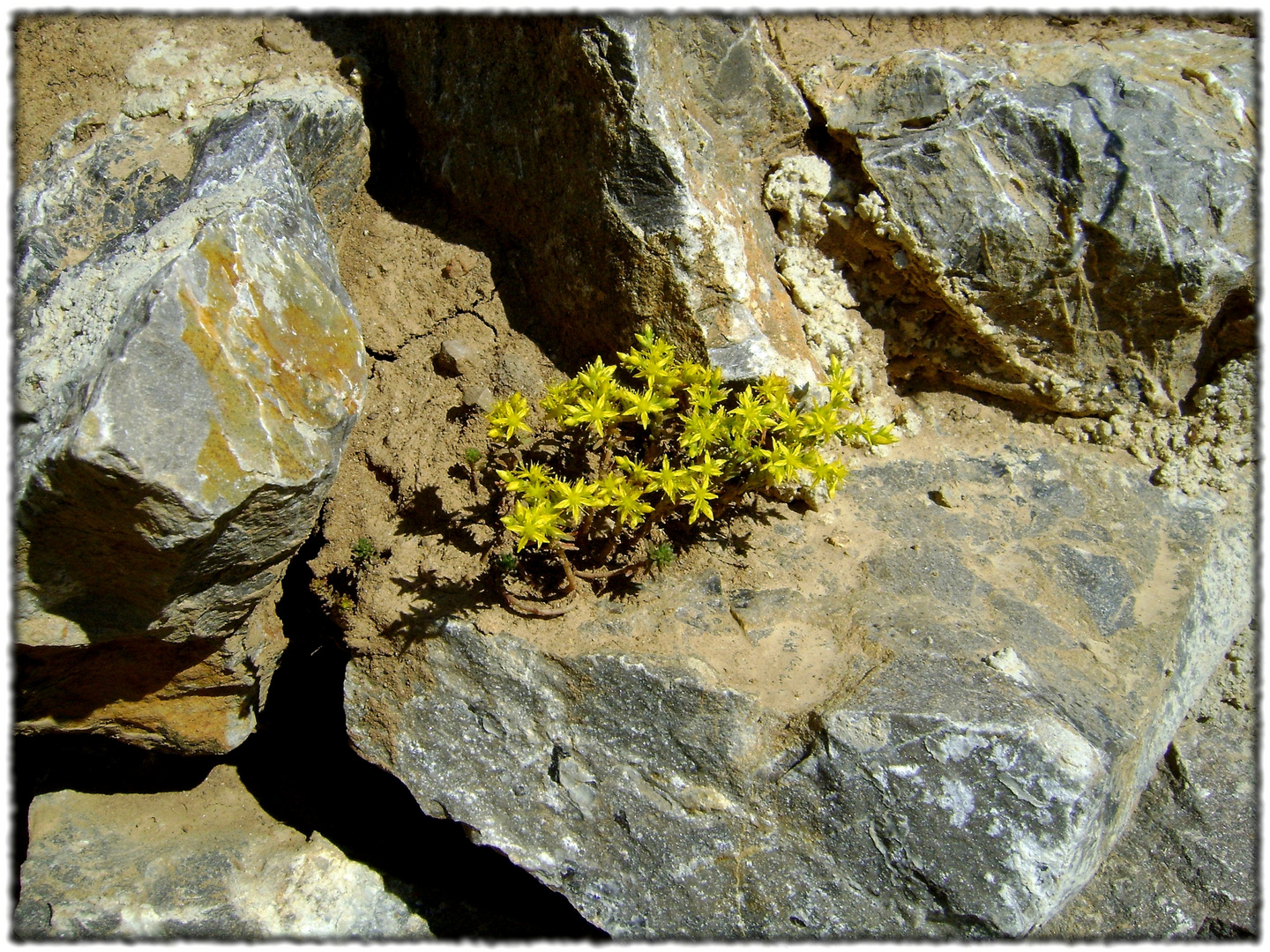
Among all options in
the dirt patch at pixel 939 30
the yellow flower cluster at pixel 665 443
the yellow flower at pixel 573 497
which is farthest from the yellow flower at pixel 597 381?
the dirt patch at pixel 939 30

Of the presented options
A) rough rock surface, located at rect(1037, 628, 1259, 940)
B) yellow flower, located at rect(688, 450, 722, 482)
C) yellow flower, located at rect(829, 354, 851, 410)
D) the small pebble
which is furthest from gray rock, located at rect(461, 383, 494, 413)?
rough rock surface, located at rect(1037, 628, 1259, 940)

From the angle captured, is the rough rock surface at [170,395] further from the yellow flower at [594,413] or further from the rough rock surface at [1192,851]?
the rough rock surface at [1192,851]

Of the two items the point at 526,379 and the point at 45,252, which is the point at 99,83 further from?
the point at 526,379

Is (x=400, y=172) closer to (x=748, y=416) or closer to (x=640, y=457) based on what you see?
(x=640, y=457)

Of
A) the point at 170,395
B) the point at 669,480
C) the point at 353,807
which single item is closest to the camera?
the point at 170,395

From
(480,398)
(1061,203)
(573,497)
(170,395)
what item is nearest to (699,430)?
(573,497)

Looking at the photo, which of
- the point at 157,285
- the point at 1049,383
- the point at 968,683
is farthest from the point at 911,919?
the point at 157,285

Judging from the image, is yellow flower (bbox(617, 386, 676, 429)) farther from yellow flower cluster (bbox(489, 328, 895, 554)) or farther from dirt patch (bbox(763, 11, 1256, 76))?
dirt patch (bbox(763, 11, 1256, 76))
